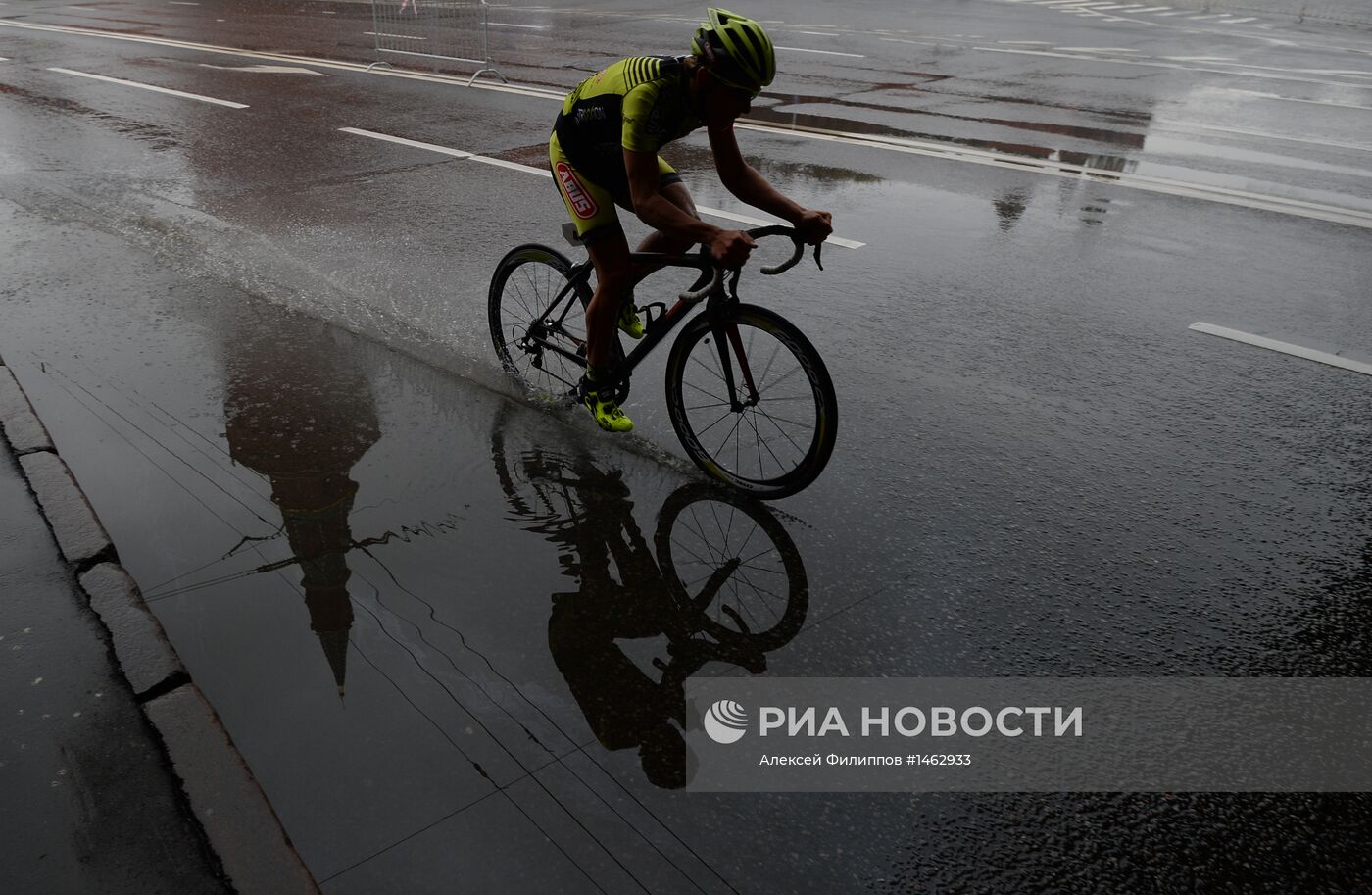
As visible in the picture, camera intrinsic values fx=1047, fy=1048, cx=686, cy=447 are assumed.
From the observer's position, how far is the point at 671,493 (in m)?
4.75

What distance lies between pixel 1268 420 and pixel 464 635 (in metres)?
4.24

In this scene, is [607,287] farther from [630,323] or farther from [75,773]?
[75,773]

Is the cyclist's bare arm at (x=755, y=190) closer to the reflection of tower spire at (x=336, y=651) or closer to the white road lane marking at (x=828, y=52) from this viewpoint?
the reflection of tower spire at (x=336, y=651)

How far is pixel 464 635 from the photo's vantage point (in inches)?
149

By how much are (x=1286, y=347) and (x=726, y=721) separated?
15.7 ft

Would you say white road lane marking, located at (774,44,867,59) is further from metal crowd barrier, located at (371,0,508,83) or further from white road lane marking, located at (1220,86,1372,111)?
white road lane marking, located at (1220,86,1372,111)

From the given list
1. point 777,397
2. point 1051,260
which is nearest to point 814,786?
point 777,397

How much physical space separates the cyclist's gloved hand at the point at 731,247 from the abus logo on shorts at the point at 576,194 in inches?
32.9

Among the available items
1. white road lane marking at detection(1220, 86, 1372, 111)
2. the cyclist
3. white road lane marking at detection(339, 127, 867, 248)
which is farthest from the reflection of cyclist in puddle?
white road lane marking at detection(1220, 86, 1372, 111)

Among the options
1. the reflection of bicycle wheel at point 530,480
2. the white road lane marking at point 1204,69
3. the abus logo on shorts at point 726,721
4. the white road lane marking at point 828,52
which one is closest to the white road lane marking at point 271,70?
the white road lane marking at point 828,52

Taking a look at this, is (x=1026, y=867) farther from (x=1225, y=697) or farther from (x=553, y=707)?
(x=553, y=707)

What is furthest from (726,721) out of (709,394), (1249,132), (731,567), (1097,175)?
(1249,132)

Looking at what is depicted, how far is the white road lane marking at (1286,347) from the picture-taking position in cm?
607

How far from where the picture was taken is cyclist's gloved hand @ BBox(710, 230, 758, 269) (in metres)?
4.02
